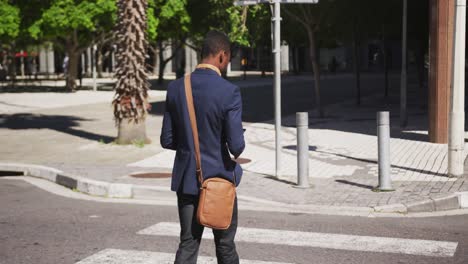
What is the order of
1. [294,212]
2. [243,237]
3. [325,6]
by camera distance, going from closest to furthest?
[243,237] < [294,212] < [325,6]

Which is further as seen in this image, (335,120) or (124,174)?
(335,120)

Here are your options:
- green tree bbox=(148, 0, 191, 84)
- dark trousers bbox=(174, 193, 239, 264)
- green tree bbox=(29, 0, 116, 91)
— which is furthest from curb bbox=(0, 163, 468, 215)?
green tree bbox=(148, 0, 191, 84)

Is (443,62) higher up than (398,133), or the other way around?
(443,62)

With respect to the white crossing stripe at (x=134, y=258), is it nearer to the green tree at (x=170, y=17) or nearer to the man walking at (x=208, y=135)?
the man walking at (x=208, y=135)

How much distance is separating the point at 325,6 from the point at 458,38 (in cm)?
1032

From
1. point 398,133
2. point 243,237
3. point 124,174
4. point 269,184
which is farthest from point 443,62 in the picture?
point 243,237

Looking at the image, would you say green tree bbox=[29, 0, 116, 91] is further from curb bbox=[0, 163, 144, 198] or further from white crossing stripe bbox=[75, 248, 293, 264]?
white crossing stripe bbox=[75, 248, 293, 264]

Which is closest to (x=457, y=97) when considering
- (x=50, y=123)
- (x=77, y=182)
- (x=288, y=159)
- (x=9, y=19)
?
(x=288, y=159)

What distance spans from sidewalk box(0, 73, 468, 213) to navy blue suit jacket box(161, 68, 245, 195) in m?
4.68

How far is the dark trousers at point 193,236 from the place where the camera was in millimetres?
4535

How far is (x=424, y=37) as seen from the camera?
102 feet

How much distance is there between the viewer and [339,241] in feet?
23.4

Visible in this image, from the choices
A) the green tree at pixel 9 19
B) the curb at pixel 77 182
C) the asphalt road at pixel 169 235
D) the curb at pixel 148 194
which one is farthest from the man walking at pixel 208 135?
the green tree at pixel 9 19

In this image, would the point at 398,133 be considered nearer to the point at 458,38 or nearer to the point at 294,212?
the point at 458,38
